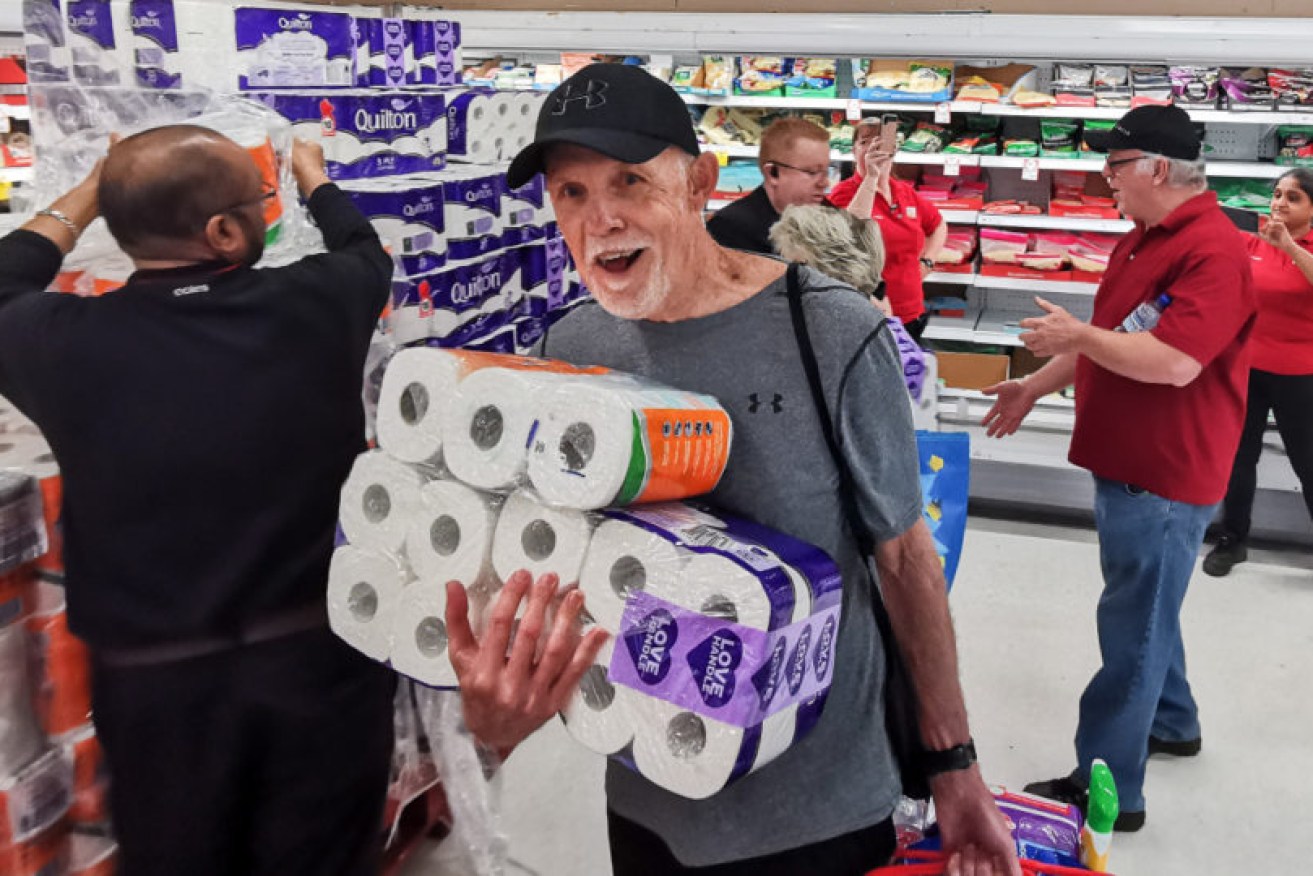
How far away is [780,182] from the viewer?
378 cm

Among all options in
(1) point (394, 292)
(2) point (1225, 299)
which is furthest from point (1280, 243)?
(1) point (394, 292)

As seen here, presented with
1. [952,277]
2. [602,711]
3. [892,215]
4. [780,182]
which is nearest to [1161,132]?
[780,182]

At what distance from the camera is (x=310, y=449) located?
6.01 ft

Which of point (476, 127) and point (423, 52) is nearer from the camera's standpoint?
point (423, 52)

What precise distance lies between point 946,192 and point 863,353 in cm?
445

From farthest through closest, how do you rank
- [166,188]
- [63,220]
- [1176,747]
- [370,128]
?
[1176,747] → [370,128] → [63,220] → [166,188]

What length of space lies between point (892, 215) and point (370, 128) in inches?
96.9

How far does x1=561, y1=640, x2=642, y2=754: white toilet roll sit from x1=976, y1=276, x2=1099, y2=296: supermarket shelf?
455 cm

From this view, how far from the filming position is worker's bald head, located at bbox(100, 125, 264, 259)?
169cm

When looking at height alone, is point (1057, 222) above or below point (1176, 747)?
above

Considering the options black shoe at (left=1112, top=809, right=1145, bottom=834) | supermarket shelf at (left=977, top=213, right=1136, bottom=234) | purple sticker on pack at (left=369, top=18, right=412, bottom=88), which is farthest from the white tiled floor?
purple sticker on pack at (left=369, top=18, right=412, bottom=88)

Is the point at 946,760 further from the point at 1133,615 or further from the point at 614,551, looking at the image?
the point at 1133,615

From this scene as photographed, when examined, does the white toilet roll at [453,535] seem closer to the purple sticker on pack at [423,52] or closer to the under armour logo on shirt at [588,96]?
the under armour logo on shirt at [588,96]

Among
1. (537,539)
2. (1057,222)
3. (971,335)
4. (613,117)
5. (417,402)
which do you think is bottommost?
(971,335)
